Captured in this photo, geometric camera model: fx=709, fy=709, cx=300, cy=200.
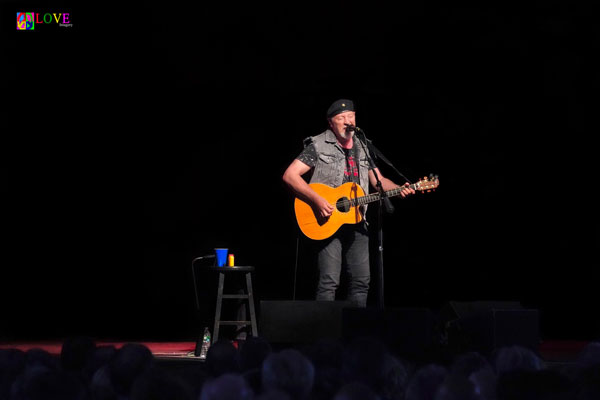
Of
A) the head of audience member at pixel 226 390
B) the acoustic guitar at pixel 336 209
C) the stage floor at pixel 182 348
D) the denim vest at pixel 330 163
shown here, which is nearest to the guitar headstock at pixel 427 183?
the acoustic guitar at pixel 336 209

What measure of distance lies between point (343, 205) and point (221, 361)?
10.8 ft

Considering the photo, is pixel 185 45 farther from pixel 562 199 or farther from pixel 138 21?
pixel 562 199

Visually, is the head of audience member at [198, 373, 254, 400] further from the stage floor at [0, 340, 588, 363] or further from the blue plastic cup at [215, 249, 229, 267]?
the blue plastic cup at [215, 249, 229, 267]

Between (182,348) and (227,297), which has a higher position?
(227,297)

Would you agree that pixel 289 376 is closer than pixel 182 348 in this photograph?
Yes

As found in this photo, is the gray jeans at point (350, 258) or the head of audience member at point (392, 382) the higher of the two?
the gray jeans at point (350, 258)

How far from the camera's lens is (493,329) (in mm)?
2383

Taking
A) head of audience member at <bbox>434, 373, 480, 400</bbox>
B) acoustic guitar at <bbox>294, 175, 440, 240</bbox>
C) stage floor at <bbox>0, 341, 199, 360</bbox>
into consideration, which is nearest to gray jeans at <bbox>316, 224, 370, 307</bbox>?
acoustic guitar at <bbox>294, 175, 440, 240</bbox>

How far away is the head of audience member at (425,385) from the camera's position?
67 centimetres

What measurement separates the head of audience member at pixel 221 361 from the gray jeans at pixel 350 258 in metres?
3.14

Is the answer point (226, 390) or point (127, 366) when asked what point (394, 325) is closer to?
point (127, 366)

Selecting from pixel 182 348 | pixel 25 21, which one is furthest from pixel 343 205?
pixel 25 21

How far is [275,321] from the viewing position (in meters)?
2.74

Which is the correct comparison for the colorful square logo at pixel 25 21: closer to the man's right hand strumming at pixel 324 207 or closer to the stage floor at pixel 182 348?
the stage floor at pixel 182 348
